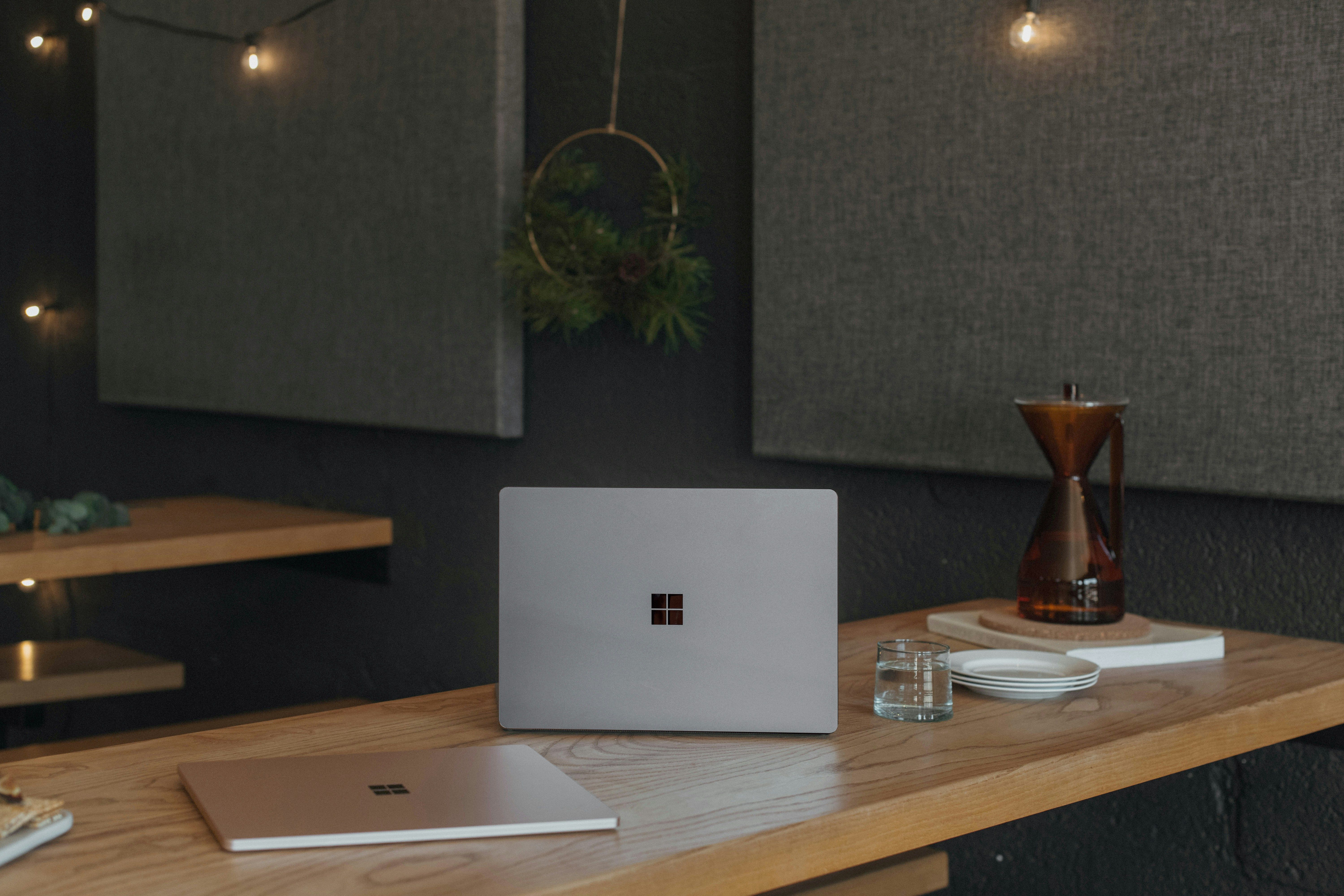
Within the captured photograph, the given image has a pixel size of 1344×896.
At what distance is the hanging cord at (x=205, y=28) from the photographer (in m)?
2.57

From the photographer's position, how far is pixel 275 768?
834 mm

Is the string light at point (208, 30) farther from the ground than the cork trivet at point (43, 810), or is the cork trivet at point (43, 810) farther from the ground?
the string light at point (208, 30)

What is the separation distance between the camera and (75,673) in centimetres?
229

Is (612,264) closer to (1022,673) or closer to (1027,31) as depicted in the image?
(1027,31)

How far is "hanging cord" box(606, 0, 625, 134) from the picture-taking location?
Answer: 2090 mm

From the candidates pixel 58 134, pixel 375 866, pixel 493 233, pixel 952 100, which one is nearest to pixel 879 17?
pixel 952 100

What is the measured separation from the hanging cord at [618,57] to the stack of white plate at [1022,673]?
1.22 m

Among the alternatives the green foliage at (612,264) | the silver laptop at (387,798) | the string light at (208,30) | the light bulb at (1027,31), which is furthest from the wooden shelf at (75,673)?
the light bulb at (1027,31)

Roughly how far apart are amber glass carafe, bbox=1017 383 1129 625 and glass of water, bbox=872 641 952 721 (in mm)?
353

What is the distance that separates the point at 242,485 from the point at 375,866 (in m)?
2.38

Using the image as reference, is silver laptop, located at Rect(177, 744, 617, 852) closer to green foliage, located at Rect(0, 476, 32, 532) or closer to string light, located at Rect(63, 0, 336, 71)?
green foliage, located at Rect(0, 476, 32, 532)

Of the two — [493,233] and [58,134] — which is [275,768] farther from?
[58,134]

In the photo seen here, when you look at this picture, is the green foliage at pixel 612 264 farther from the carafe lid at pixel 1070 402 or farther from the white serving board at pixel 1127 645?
the white serving board at pixel 1127 645

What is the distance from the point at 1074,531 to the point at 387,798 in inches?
31.4
